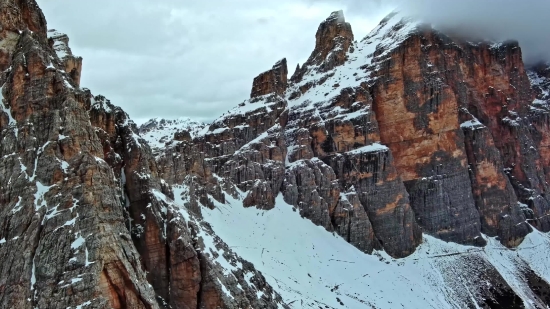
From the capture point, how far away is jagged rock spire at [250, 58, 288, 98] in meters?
124

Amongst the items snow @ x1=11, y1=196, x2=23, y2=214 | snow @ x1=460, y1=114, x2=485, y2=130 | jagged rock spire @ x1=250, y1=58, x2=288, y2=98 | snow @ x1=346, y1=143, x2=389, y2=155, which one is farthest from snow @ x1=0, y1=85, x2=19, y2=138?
snow @ x1=460, y1=114, x2=485, y2=130

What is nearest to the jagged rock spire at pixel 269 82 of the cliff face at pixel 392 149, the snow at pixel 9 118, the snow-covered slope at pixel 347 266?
the cliff face at pixel 392 149

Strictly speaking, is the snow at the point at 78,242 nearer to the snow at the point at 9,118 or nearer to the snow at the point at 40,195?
the snow at the point at 40,195

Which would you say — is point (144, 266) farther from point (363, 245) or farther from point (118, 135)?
point (363, 245)

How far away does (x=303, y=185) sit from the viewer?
107000 millimetres

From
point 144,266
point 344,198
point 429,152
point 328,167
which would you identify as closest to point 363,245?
point 344,198

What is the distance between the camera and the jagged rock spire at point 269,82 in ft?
407

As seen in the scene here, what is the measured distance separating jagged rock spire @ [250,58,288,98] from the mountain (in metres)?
0.55

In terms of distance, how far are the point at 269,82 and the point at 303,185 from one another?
100ft

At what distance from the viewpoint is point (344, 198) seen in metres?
108

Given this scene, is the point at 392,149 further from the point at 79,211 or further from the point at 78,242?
the point at 78,242

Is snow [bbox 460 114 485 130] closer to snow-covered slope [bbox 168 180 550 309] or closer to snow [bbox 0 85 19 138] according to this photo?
snow-covered slope [bbox 168 180 550 309]

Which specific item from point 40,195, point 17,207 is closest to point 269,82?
A: point 40,195

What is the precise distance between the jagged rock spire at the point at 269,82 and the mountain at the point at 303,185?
1.80 feet
